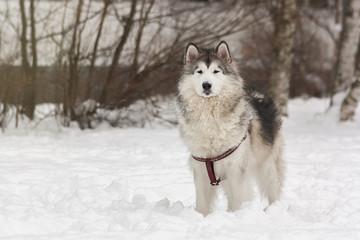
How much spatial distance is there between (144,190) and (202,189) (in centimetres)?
114

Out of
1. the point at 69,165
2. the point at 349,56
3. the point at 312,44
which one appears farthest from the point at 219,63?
the point at 312,44

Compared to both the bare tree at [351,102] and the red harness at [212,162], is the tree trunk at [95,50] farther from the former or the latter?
the red harness at [212,162]

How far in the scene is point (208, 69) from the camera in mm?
3805

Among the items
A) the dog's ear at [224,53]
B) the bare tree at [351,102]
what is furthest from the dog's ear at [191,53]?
the bare tree at [351,102]

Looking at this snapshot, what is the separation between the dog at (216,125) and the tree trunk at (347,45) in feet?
27.5

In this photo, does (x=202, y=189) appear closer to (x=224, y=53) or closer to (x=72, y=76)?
(x=224, y=53)

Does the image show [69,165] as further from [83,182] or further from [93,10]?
[93,10]

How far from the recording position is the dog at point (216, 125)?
380cm

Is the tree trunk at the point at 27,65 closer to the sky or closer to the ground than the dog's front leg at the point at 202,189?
closer to the sky

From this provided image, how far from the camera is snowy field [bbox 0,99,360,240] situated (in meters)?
3.24

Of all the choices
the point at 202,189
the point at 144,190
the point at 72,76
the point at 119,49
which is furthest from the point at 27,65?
the point at 202,189

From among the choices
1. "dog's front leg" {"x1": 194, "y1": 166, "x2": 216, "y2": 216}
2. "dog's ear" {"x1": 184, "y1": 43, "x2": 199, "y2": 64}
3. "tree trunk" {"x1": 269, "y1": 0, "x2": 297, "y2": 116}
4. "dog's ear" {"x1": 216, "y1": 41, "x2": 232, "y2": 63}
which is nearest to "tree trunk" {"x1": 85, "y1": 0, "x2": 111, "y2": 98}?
"tree trunk" {"x1": 269, "y1": 0, "x2": 297, "y2": 116}

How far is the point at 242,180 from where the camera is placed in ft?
12.5

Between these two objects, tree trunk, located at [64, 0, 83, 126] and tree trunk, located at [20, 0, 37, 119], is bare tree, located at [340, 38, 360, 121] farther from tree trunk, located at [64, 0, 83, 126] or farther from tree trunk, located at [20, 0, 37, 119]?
tree trunk, located at [20, 0, 37, 119]
